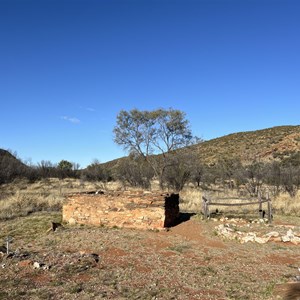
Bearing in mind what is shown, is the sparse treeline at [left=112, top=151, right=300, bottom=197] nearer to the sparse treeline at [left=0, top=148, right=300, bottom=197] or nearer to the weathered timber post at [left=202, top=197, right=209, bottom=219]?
the sparse treeline at [left=0, top=148, right=300, bottom=197]

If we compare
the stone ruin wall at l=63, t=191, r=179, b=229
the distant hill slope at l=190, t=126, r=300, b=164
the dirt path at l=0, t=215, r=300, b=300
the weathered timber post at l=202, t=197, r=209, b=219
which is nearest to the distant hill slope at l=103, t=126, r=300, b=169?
the distant hill slope at l=190, t=126, r=300, b=164

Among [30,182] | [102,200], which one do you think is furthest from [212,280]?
[30,182]

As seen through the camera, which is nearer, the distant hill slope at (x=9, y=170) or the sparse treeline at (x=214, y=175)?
the sparse treeline at (x=214, y=175)

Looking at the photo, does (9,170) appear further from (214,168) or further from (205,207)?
(205,207)

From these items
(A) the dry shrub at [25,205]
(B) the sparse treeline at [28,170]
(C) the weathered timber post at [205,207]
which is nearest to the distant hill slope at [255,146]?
(B) the sparse treeline at [28,170]

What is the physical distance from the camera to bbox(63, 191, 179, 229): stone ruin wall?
13.6m

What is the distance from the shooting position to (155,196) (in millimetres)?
13789

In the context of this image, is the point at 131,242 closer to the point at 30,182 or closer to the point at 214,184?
the point at 214,184

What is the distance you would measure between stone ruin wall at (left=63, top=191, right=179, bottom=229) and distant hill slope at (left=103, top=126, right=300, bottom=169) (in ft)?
94.0

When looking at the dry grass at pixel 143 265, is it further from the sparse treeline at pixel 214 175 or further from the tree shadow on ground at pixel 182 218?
the sparse treeline at pixel 214 175

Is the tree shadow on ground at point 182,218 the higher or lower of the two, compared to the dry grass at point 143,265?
higher

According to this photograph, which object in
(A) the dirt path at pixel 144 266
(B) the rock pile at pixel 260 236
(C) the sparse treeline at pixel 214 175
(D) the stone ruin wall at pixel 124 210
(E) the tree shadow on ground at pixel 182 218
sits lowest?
(A) the dirt path at pixel 144 266

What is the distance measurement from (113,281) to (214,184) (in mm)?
28157

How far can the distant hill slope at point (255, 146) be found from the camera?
4469cm
